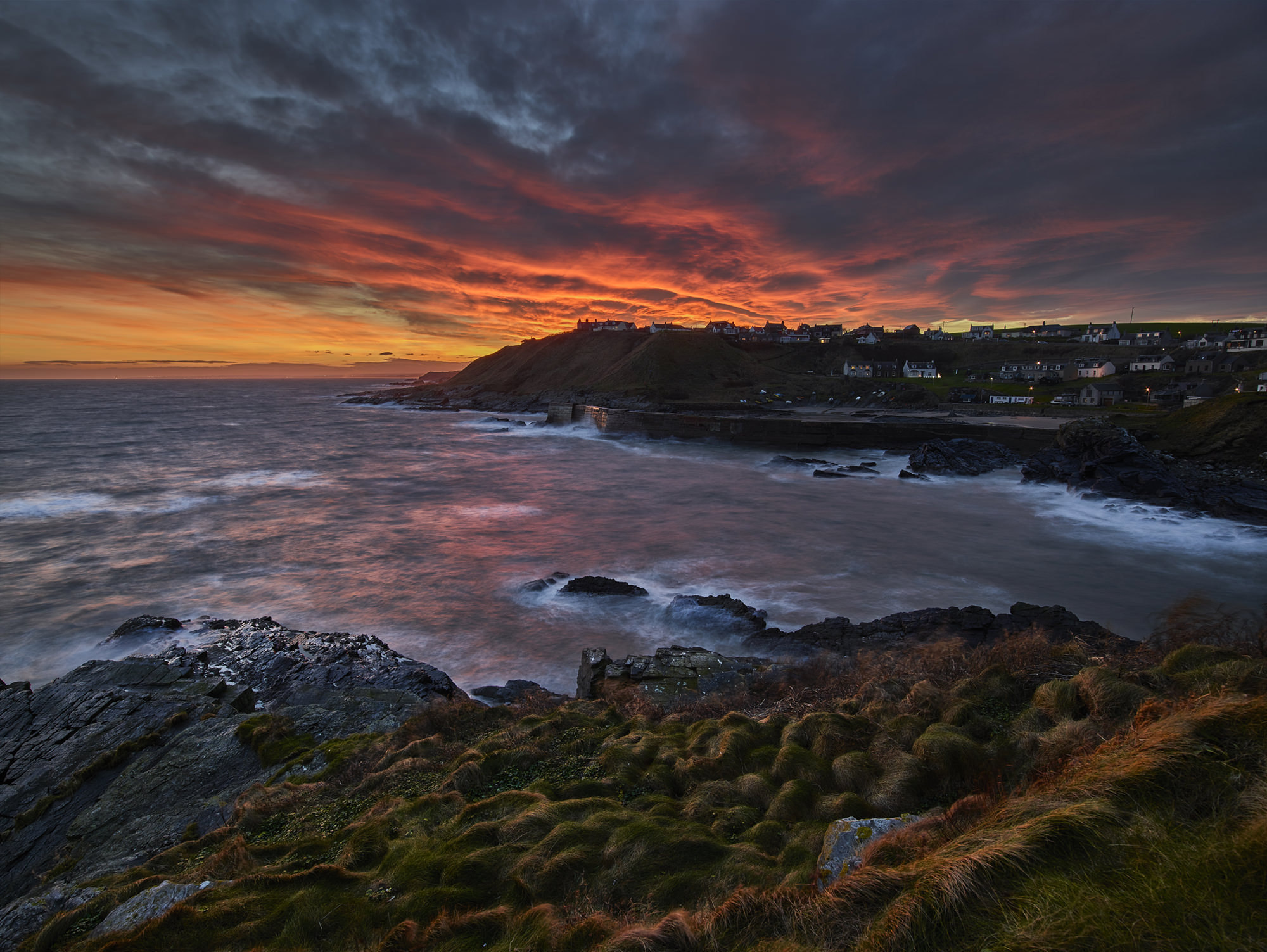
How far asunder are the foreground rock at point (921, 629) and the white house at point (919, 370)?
344 ft

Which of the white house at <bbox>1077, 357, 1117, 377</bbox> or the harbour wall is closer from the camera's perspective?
the harbour wall

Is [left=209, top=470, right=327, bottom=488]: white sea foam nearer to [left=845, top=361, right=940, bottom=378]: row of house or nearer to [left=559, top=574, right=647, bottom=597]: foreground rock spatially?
[left=559, top=574, right=647, bottom=597]: foreground rock

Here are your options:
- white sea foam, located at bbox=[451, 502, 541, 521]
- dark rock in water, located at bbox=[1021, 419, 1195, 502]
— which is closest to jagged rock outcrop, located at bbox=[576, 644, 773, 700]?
white sea foam, located at bbox=[451, 502, 541, 521]

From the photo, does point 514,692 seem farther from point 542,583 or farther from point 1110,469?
point 1110,469

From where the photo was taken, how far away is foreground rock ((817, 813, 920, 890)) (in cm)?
366

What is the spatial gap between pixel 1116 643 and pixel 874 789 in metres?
6.93

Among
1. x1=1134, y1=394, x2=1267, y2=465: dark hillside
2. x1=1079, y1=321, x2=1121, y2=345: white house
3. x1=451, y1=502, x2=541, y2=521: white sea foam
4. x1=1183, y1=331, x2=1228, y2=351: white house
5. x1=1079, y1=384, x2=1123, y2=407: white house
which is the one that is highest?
x1=1079, y1=321, x2=1121, y2=345: white house

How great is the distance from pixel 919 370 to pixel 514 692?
116 m

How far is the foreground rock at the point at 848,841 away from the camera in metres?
3.66

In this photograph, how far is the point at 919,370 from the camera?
106 metres

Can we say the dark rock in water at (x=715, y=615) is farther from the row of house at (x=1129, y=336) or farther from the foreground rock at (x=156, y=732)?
the row of house at (x=1129, y=336)

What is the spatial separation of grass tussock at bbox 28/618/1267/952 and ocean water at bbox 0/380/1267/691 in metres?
6.92

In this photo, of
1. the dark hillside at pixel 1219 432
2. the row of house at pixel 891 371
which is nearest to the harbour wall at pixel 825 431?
the dark hillside at pixel 1219 432

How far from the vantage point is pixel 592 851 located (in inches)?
179
